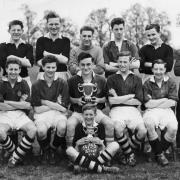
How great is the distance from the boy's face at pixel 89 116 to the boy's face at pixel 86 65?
82 centimetres

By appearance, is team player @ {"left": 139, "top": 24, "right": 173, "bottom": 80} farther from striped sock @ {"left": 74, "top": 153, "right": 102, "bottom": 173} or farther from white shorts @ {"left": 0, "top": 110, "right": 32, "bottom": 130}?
white shorts @ {"left": 0, "top": 110, "right": 32, "bottom": 130}

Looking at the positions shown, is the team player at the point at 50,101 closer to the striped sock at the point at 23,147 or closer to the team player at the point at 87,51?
the striped sock at the point at 23,147

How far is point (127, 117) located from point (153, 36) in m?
1.75

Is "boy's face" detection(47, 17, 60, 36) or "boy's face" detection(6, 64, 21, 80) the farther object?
"boy's face" detection(47, 17, 60, 36)

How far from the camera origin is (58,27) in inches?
282

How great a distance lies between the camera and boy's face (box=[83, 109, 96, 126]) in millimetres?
5840

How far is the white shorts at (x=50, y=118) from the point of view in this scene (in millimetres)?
6125

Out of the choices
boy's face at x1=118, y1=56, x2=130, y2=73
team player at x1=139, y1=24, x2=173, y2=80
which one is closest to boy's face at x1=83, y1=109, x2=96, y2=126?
boy's face at x1=118, y1=56, x2=130, y2=73

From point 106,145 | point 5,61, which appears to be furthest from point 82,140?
point 5,61

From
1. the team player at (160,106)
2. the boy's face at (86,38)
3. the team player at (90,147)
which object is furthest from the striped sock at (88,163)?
the boy's face at (86,38)

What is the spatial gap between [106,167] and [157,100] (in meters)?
1.51

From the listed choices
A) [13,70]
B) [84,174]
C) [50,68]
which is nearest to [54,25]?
[50,68]

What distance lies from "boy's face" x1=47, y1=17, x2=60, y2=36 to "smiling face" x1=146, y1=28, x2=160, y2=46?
1.68m

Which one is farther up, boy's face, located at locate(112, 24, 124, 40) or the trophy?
boy's face, located at locate(112, 24, 124, 40)
